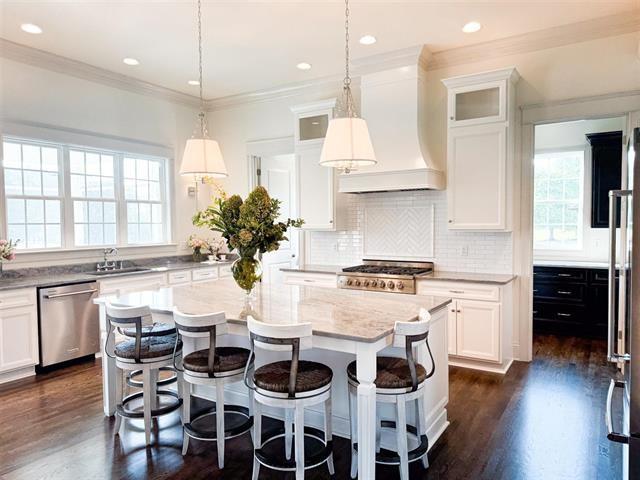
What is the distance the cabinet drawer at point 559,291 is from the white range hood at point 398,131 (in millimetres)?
2231

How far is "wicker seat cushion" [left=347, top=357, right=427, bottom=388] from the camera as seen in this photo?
2.28 meters

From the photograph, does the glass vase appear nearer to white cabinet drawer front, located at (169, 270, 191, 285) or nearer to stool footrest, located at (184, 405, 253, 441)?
stool footrest, located at (184, 405, 253, 441)

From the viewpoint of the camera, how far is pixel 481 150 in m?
4.31

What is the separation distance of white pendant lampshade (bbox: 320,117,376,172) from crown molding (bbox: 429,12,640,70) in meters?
2.58

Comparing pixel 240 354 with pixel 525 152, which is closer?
pixel 240 354

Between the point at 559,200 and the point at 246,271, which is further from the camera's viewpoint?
the point at 559,200

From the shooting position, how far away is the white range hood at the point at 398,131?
4535 mm

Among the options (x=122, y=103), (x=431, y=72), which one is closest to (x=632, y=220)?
(x=431, y=72)

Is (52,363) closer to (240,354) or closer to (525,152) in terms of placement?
(240,354)

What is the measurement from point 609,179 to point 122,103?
629 centimetres

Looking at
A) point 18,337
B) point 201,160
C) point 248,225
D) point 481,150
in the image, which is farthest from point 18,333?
point 481,150

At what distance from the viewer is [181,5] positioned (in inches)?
143

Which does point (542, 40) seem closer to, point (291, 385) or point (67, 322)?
point (291, 385)

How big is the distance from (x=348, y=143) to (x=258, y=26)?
6.97ft
